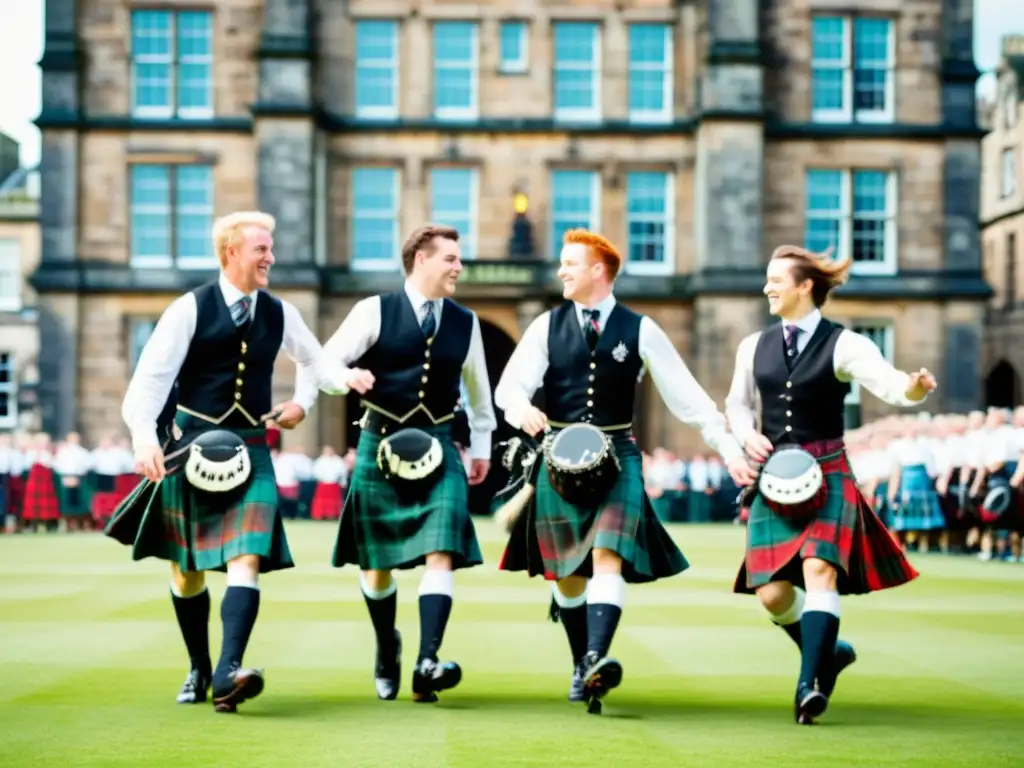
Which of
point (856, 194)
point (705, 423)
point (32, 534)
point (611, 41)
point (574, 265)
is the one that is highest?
point (611, 41)

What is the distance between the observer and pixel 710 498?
117ft

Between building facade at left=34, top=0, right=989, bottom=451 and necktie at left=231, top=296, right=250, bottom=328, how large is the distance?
94.3ft

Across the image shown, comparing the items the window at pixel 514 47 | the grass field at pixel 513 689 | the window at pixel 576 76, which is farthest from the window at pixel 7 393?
the grass field at pixel 513 689

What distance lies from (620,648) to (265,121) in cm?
2726

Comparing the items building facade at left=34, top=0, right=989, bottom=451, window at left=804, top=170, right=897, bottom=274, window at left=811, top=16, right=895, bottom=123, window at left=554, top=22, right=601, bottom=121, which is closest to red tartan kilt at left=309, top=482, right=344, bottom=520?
building facade at left=34, top=0, right=989, bottom=451

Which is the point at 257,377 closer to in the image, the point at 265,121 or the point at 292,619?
the point at 292,619

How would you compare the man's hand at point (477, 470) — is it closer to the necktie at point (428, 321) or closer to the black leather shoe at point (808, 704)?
the necktie at point (428, 321)

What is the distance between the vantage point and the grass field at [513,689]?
22.1 feet

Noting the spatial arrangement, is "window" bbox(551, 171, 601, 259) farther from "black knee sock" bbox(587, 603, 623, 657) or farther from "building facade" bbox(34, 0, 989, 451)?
"black knee sock" bbox(587, 603, 623, 657)

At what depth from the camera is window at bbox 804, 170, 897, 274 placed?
38656 mm

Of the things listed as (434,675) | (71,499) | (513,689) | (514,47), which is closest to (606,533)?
(434,675)

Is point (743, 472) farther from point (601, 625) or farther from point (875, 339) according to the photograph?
point (875, 339)

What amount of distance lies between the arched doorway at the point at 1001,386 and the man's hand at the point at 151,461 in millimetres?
48843

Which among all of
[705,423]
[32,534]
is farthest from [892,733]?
[32,534]
